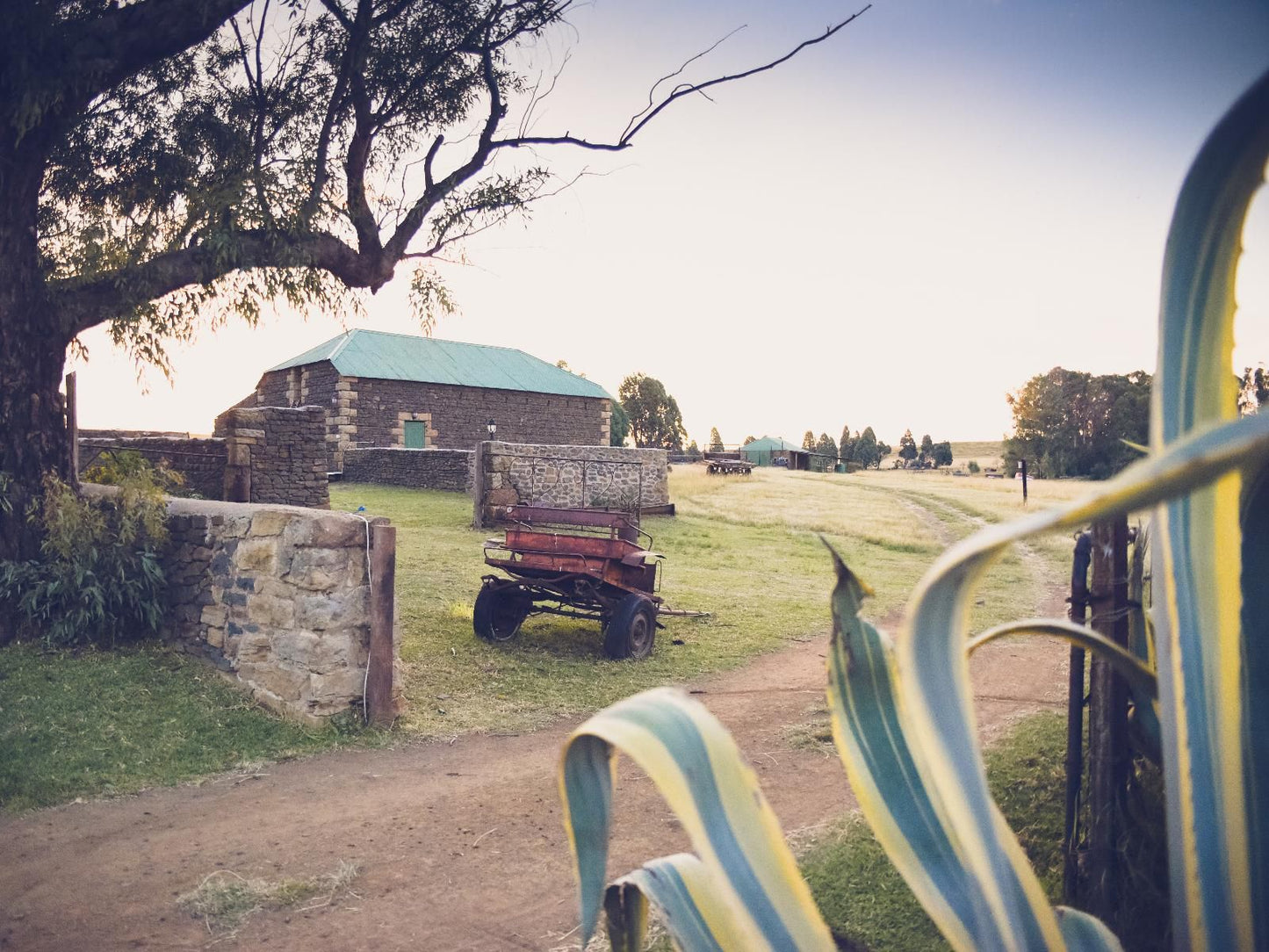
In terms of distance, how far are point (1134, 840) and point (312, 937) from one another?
3.08m

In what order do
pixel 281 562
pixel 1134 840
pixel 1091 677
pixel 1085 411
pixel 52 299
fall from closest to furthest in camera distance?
pixel 1134 840, pixel 1091 677, pixel 281 562, pixel 52 299, pixel 1085 411

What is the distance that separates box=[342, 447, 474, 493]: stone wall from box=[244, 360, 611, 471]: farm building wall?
1201 mm

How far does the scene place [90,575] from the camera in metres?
7.02

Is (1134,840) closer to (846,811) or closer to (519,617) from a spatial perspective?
(846,811)

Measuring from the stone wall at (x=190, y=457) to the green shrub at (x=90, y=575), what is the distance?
21.8ft

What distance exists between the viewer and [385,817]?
4.61 m

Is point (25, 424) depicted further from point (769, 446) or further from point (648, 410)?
point (769, 446)

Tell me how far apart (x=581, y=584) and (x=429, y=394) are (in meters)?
24.0

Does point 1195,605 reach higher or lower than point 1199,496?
lower

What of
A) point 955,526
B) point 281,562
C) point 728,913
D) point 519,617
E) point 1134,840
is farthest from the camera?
point 955,526

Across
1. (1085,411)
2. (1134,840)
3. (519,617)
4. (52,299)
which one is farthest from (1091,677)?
(1085,411)

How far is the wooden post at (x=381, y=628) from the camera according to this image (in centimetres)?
589

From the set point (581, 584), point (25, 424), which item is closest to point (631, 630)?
point (581, 584)

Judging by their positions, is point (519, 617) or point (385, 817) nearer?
point (385, 817)
